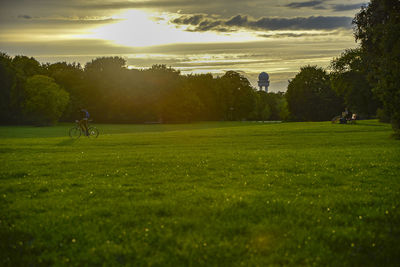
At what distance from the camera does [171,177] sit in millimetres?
15078

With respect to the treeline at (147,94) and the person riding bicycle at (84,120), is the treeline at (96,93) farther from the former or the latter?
the person riding bicycle at (84,120)

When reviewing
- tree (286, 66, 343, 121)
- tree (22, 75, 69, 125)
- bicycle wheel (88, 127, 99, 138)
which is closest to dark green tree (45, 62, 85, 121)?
tree (22, 75, 69, 125)

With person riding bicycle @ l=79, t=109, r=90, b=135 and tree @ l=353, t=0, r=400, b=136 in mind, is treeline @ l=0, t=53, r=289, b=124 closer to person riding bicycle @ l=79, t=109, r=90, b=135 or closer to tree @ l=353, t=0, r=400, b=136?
person riding bicycle @ l=79, t=109, r=90, b=135

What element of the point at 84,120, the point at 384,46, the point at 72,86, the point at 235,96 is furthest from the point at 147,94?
the point at 384,46

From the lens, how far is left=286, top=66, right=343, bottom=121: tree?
133375 millimetres

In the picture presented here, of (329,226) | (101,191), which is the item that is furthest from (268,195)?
(101,191)

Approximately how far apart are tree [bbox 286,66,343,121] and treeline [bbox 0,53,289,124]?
29.9 metres

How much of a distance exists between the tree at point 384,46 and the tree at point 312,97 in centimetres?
9473

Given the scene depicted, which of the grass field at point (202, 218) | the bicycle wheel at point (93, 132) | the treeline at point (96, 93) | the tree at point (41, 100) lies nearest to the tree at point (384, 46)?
the grass field at point (202, 218)

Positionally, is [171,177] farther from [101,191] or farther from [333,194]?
[333,194]

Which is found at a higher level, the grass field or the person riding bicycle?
the person riding bicycle

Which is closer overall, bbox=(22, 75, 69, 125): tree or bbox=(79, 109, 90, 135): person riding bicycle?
bbox=(79, 109, 90, 135): person riding bicycle

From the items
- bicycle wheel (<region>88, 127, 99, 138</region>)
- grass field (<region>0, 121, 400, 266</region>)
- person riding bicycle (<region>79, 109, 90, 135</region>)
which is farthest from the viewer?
bicycle wheel (<region>88, 127, 99, 138</region>)

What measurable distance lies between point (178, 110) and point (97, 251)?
384ft
